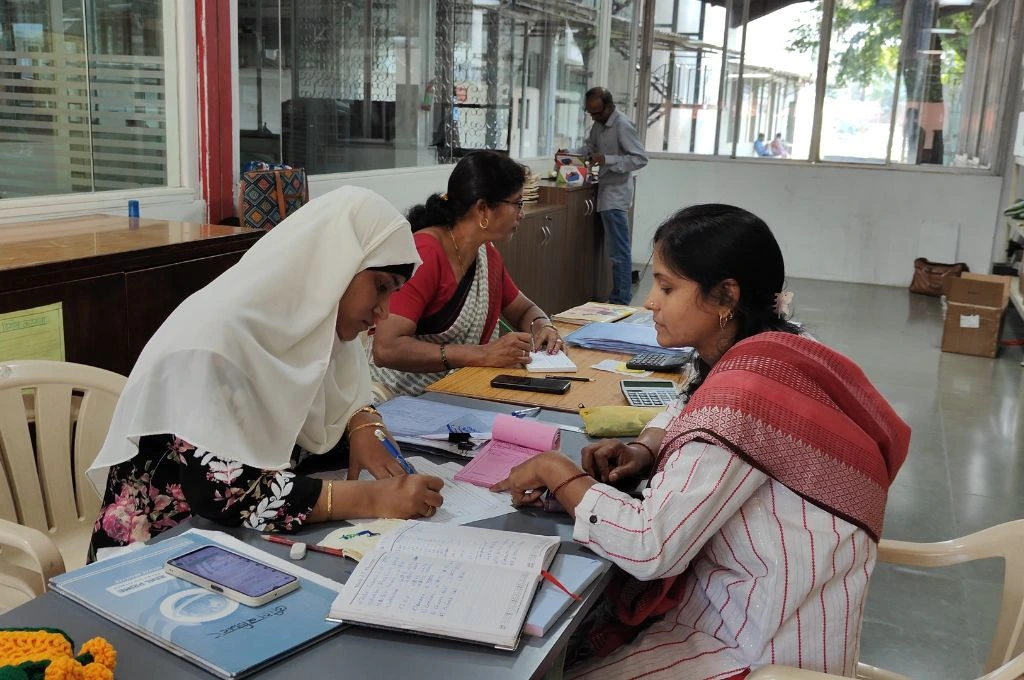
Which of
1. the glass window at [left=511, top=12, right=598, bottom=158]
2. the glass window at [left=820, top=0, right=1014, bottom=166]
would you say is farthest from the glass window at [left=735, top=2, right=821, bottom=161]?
the glass window at [left=511, top=12, right=598, bottom=158]

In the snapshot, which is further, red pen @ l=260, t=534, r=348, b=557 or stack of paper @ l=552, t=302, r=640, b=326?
stack of paper @ l=552, t=302, r=640, b=326

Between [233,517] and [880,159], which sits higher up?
[880,159]

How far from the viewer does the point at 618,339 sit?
3.04 metres

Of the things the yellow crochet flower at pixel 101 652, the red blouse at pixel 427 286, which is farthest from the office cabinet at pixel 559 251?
the yellow crochet flower at pixel 101 652

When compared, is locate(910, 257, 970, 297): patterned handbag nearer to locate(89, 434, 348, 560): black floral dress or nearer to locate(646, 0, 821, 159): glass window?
locate(646, 0, 821, 159): glass window

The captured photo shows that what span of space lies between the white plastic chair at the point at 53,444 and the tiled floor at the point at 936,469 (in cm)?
218

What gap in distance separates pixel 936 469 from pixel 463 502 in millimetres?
3339

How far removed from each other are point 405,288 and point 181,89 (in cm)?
131

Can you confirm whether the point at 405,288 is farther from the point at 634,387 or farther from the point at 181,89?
the point at 181,89

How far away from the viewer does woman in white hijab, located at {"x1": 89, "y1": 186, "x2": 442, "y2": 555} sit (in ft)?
4.92

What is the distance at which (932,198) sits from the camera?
895 cm

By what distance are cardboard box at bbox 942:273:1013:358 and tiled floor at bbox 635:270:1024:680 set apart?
0.12 meters

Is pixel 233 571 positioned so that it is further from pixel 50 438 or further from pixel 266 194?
pixel 266 194

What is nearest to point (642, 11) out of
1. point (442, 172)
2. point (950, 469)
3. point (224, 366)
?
point (442, 172)
